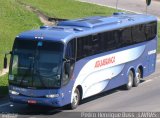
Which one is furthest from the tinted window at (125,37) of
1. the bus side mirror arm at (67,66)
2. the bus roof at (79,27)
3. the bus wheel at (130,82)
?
the bus side mirror arm at (67,66)

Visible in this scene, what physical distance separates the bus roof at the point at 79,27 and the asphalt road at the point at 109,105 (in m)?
2.63

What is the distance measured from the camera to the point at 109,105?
2283cm

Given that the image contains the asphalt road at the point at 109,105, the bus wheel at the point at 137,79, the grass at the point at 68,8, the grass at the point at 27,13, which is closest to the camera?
the asphalt road at the point at 109,105

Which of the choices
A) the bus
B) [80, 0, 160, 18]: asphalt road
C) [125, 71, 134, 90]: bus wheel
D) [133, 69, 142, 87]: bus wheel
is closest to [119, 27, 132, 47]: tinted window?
the bus

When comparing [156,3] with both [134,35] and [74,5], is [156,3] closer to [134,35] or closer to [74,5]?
[74,5]

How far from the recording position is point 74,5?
51.1m

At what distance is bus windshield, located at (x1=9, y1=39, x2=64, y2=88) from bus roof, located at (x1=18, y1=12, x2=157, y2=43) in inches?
11.7

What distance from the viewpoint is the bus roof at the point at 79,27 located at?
21469 mm

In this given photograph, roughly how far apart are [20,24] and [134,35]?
13.8 m

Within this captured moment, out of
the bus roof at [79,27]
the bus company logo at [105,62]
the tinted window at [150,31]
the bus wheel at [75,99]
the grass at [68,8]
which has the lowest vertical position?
the grass at [68,8]

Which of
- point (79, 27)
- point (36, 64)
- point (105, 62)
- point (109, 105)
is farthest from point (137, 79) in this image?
point (36, 64)

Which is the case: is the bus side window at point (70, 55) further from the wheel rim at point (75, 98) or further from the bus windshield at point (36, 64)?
the wheel rim at point (75, 98)

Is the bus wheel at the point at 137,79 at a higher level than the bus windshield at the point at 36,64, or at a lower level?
lower

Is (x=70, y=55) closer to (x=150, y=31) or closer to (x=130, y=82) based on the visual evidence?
(x=130, y=82)
